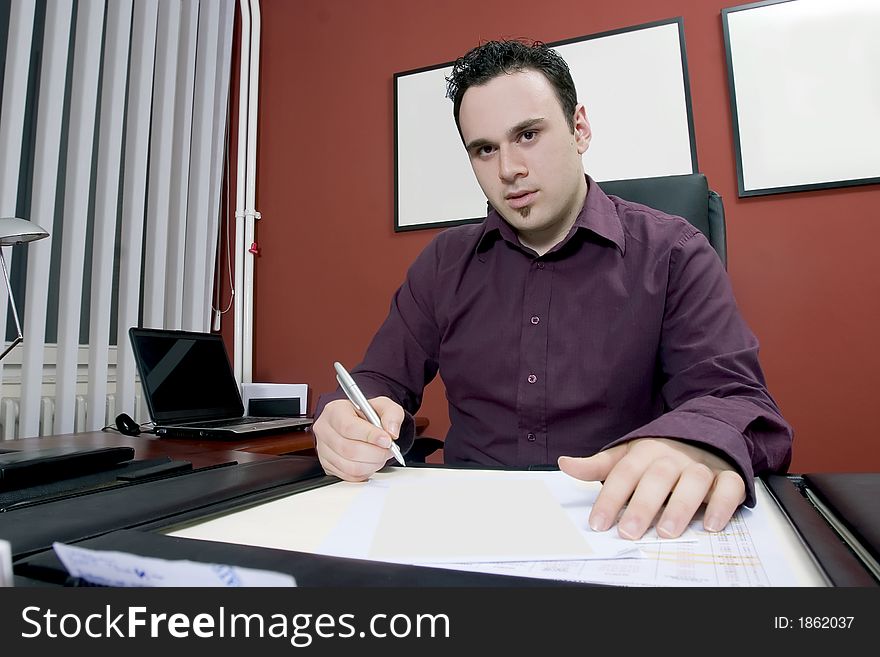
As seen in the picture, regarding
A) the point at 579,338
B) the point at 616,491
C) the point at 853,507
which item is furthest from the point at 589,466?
the point at 579,338

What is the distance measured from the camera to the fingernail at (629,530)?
411 millimetres

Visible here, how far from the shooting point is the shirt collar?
966 millimetres

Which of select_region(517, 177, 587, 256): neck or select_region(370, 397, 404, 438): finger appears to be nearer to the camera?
select_region(370, 397, 404, 438): finger

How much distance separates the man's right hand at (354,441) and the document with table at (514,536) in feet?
0.12

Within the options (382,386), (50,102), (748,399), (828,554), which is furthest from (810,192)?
(50,102)

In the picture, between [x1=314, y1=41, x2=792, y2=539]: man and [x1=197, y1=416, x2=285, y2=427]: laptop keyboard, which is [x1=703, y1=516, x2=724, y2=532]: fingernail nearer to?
[x1=314, y1=41, x2=792, y2=539]: man

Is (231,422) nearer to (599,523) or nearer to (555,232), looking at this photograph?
(555,232)

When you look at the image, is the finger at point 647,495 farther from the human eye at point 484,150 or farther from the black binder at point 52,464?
the human eye at point 484,150

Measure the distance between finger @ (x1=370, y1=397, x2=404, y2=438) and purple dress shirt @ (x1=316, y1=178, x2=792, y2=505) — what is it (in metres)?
0.16

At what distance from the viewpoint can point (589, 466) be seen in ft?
1.66

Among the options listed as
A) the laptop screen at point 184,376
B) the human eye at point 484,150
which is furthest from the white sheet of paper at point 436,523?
the laptop screen at point 184,376

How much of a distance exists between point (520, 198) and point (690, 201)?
40 centimetres

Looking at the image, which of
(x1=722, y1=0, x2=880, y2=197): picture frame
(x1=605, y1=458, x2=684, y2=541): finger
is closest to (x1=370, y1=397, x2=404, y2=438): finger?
(x1=605, y1=458, x2=684, y2=541): finger

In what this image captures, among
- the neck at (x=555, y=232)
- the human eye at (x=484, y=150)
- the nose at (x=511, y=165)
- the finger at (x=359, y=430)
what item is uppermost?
the human eye at (x=484, y=150)
